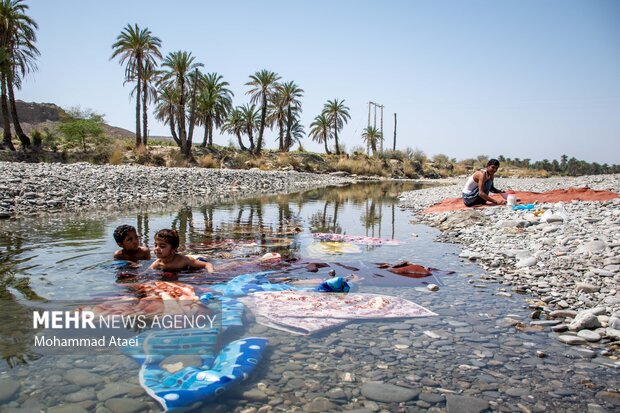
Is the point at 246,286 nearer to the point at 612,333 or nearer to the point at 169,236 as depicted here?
the point at 169,236

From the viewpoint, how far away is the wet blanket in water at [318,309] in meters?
4.10

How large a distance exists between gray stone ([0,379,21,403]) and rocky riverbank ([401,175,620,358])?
4.22m

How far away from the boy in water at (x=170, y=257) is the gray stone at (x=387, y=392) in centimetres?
333

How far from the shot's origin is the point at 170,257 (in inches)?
230

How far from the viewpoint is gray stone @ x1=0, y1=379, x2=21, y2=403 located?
2.73 meters

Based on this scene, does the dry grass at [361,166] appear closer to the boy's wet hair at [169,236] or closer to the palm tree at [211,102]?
the palm tree at [211,102]

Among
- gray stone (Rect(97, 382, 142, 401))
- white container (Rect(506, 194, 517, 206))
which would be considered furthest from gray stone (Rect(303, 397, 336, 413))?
white container (Rect(506, 194, 517, 206))

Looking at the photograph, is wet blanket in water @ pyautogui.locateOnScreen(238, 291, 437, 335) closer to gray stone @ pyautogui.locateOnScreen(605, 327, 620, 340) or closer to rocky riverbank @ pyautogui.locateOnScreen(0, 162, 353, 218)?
gray stone @ pyautogui.locateOnScreen(605, 327, 620, 340)

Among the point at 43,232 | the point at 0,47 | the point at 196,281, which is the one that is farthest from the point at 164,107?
the point at 196,281

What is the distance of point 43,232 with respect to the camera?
8711 mm

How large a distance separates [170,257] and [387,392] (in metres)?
3.77

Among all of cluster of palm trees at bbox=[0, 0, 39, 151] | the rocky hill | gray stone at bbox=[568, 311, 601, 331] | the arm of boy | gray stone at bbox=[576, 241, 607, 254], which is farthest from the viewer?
the rocky hill

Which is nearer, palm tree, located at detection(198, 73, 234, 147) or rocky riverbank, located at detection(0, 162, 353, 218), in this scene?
rocky riverbank, located at detection(0, 162, 353, 218)

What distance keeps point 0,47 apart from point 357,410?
35.2m
